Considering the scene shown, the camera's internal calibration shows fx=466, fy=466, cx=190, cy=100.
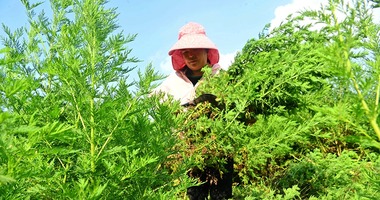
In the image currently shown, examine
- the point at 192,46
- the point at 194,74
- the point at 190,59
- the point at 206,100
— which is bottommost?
the point at 206,100

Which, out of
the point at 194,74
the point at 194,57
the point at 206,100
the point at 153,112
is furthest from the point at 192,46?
the point at 153,112

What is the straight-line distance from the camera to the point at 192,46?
446 centimetres

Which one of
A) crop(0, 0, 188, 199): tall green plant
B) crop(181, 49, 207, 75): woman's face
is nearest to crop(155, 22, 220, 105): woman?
crop(181, 49, 207, 75): woman's face

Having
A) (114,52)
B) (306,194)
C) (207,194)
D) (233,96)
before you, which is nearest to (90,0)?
(114,52)

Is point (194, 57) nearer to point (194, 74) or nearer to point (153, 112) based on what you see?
point (194, 74)

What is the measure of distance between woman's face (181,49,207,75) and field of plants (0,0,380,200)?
2.43 ft

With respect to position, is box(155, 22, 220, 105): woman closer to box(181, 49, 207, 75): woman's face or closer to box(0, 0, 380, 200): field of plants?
box(181, 49, 207, 75): woman's face

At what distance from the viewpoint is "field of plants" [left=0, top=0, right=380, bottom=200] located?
155 centimetres

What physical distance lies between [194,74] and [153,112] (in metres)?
2.41

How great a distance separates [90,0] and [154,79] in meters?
0.58

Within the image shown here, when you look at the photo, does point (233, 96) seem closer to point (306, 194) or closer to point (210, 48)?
point (210, 48)

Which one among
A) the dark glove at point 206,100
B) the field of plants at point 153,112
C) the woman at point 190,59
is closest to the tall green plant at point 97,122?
the field of plants at point 153,112

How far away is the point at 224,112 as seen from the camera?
3801mm

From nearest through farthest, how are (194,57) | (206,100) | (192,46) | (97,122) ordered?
(97,122) < (206,100) < (192,46) < (194,57)
